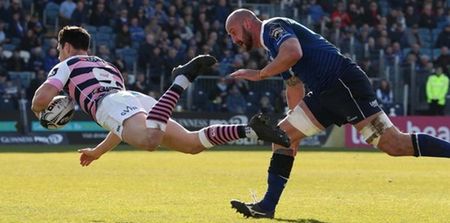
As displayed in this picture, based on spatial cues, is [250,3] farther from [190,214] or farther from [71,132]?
[190,214]

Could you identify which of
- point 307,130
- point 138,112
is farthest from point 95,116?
point 307,130

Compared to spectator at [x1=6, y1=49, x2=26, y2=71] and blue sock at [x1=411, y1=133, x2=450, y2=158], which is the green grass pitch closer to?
blue sock at [x1=411, y1=133, x2=450, y2=158]

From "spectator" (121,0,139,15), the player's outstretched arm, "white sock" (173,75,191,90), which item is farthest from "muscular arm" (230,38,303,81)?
"spectator" (121,0,139,15)

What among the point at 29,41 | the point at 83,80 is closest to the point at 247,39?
the point at 83,80

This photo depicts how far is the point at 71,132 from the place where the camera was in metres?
29.2

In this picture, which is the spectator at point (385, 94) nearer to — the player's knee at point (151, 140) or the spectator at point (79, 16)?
the spectator at point (79, 16)

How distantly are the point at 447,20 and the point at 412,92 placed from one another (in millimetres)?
5770

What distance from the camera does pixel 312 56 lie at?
1075 cm

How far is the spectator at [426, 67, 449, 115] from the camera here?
105 ft

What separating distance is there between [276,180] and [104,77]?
2.10 metres

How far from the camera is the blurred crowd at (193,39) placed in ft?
100

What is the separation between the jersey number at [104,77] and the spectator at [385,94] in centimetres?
2146

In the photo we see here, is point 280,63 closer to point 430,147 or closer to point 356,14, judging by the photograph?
point 430,147

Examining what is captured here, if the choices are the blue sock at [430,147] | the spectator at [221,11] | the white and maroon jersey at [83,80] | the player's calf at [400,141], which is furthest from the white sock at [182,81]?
the spectator at [221,11]
